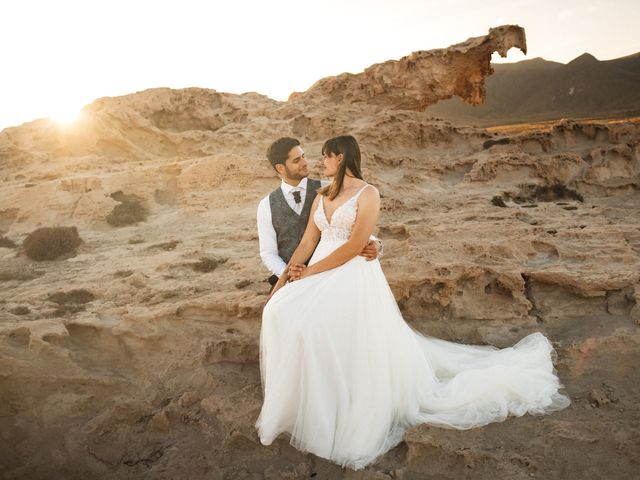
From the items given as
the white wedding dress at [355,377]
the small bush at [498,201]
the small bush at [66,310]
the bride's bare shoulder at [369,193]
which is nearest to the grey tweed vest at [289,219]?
the white wedding dress at [355,377]

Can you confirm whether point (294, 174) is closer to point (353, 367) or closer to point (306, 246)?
point (306, 246)

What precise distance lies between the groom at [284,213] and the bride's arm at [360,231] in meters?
0.73

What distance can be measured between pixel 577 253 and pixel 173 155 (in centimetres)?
1281

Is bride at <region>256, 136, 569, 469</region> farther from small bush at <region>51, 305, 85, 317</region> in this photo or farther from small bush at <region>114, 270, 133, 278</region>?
small bush at <region>114, 270, 133, 278</region>

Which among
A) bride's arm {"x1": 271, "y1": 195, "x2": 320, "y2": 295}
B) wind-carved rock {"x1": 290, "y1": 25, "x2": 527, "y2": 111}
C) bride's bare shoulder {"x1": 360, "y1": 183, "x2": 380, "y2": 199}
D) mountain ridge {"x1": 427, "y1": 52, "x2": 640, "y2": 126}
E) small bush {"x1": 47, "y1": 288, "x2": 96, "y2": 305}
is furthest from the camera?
mountain ridge {"x1": 427, "y1": 52, "x2": 640, "y2": 126}

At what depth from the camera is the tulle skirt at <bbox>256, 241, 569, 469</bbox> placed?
129 inches

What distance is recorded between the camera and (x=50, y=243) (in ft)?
28.4

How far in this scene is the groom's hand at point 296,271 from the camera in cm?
378

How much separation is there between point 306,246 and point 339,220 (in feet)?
1.59

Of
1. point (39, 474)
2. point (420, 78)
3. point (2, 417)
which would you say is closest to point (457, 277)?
point (39, 474)

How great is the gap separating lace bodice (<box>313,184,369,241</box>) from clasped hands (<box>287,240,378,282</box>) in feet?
0.66

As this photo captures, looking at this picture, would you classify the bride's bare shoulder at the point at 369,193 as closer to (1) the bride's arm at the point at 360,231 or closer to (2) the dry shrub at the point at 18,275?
(1) the bride's arm at the point at 360,231

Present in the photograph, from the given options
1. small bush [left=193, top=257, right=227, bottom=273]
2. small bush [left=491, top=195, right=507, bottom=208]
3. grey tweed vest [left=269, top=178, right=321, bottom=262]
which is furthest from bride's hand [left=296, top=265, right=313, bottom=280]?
small bush [left=491, top=195, right=507, bottom=208]

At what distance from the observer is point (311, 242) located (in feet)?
13.0
